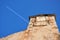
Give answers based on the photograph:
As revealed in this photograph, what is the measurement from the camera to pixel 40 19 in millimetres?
3791

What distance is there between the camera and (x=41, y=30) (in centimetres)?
346

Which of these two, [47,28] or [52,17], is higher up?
[52,17]

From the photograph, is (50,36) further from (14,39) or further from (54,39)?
(14,39)

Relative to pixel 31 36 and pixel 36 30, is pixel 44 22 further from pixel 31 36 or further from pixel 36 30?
pixel 31 36

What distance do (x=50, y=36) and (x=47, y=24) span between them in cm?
42

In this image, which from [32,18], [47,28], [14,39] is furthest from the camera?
[32,18]

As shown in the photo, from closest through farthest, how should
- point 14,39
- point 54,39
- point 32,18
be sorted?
point 54,39
point 14,39
point 32,18

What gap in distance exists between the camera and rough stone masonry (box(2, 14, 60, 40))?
3.31 metres

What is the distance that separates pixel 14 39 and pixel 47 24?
3.05 feet

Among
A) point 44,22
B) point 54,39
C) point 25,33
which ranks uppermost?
point 44,22

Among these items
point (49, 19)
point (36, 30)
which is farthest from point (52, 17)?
point (36, 30)

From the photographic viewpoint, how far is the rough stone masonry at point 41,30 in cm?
331

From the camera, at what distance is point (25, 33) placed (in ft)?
11.8

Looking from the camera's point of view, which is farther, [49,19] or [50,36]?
[49,19]
